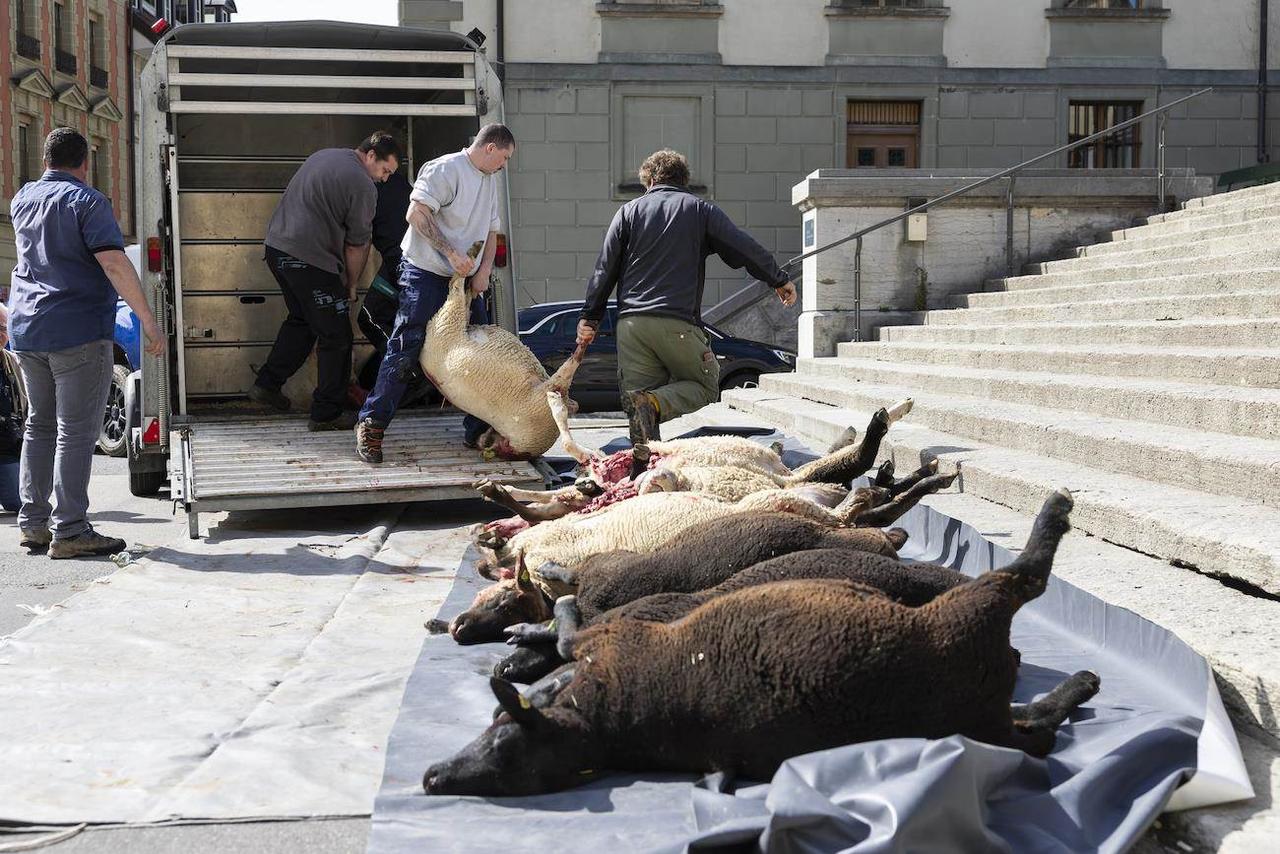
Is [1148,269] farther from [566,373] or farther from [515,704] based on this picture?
[515,704]

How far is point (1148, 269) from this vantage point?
32.3ft

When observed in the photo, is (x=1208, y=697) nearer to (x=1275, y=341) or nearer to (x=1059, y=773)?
(x=1059, y=773)

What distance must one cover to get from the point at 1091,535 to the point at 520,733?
275 centimetres

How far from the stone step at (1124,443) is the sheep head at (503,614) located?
2083mm

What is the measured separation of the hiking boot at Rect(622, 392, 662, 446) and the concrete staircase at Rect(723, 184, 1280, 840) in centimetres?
135

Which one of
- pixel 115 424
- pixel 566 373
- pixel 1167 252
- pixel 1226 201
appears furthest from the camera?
pixel 1226 201

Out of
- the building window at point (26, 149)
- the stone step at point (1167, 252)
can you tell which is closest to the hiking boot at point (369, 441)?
the stone step at point (1167, 252)

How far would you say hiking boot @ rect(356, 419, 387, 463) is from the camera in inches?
290

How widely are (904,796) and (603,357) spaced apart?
44.3 ft

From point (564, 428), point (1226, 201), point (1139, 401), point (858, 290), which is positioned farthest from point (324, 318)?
point (1226, 201)

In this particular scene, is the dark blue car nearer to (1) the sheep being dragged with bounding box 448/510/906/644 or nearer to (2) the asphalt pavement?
(2) the asphalt pavement

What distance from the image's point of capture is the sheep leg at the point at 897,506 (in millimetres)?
4480

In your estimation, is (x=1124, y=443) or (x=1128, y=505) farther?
(x=1124, y=443)

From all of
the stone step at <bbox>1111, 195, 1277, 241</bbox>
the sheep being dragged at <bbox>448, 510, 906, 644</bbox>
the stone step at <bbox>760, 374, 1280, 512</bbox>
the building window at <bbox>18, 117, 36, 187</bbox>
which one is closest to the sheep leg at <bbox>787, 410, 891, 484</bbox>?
the stone step at <bbox>760, 374, 1280, 512</bbox>
